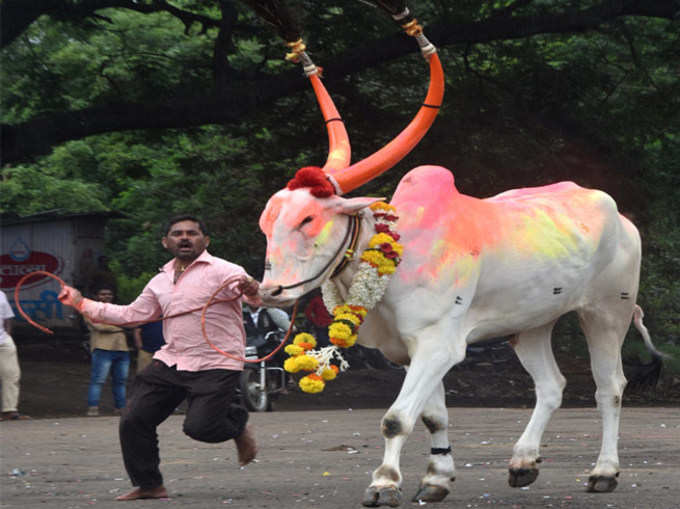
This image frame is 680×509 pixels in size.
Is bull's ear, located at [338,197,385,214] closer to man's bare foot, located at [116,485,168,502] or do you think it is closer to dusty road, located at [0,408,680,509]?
dusty road, located at [0,408,680,509]

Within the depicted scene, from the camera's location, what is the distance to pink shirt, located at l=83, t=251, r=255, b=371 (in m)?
7.87

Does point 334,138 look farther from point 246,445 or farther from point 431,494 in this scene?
point 431,494

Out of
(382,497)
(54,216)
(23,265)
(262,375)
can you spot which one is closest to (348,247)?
(382,497)

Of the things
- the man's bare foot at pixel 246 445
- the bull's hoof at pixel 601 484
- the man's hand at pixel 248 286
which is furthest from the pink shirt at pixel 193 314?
the bull's hoof at pixel 601 484

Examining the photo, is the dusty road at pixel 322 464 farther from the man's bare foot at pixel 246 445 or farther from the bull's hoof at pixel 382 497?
the bull's hoof at pixel 382 497

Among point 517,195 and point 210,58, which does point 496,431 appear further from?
point 210,58

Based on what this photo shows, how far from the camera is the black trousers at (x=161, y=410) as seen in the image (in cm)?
773

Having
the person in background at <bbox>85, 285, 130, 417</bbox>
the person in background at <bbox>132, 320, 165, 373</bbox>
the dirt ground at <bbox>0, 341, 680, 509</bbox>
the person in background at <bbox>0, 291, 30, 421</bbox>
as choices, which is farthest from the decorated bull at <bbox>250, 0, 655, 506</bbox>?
the person in background at <bbox>85, 285, 130, 417</bbox>

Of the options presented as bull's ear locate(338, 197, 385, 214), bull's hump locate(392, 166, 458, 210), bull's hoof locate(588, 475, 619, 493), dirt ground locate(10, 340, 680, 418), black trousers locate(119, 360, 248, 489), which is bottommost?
dirt ground locate(10, 340, 680, 418)

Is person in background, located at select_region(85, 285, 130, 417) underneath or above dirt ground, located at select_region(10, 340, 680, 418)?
above

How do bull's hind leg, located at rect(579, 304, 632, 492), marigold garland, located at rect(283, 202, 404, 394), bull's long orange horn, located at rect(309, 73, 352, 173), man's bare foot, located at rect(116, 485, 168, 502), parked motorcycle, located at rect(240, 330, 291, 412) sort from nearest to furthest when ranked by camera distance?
1. marigold garland, located at rect(283, 202, 404, 394)
2. bull's long orange horn, located at rect(309, 73, 352, 173)
3. man's bare foot, located at rect(116, 485, 168, 502)
4. bull's hind leg, located at rect(579, 304, 632, 492)
5. parked motorcycle, located at rect(240, 330, 291, 412)

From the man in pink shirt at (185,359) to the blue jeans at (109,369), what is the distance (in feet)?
24.5

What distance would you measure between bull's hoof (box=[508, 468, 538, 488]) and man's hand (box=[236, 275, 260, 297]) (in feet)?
6.65

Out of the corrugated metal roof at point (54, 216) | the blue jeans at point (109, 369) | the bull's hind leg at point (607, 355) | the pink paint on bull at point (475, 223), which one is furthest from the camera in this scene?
the corrugated metal roof at point (54, 216)
